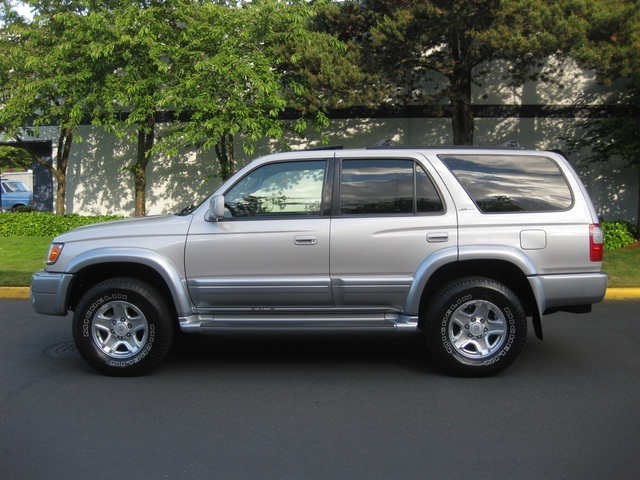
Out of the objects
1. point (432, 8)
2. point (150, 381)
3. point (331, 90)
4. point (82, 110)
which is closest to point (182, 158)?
point (82, 110)

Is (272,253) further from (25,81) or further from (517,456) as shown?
(25,81)

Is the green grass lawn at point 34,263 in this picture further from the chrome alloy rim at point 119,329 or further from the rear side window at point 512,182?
the chrome alloy rim at point 119,329

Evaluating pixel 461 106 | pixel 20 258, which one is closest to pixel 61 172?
pixel 20 258

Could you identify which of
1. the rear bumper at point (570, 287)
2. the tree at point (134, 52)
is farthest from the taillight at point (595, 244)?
the tree at point (134, 52)

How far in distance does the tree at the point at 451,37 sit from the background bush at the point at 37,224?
25.5 ft

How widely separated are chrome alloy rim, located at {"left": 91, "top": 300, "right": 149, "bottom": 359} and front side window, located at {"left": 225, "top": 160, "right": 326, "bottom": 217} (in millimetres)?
1242

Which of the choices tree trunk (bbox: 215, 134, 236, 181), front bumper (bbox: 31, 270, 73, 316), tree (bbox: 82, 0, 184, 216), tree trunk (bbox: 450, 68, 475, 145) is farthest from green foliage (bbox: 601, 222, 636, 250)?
front bumper (bbox: 31, 270, 73, 316)

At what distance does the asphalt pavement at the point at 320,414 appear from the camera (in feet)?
13.2

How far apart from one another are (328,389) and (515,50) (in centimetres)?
842

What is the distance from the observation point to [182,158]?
17.6m

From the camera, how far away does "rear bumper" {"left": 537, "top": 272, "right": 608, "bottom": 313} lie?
5691 mm

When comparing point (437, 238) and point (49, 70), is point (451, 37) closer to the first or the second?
point (49, 70)

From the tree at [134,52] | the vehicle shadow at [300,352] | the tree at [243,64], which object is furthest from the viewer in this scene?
the tree at [134,52]

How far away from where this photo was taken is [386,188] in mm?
5941
